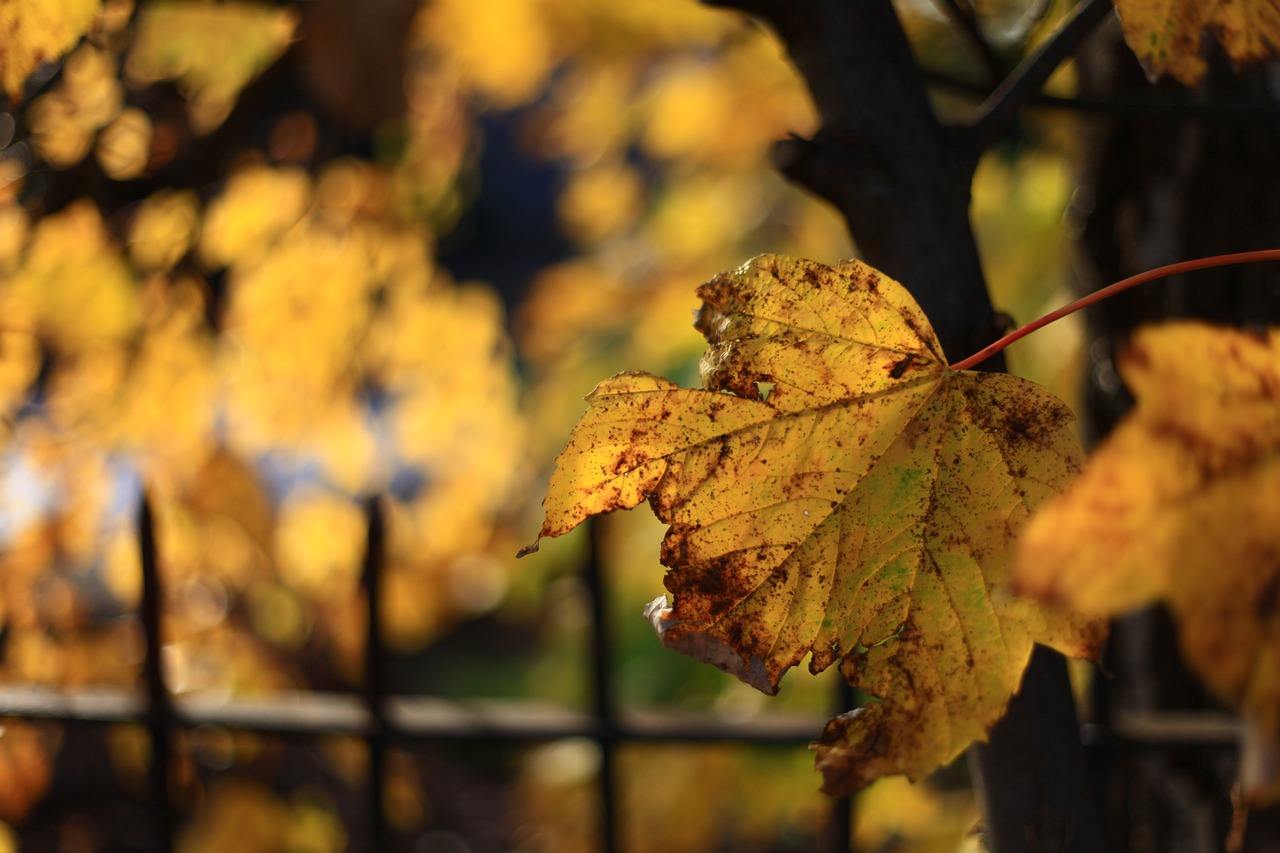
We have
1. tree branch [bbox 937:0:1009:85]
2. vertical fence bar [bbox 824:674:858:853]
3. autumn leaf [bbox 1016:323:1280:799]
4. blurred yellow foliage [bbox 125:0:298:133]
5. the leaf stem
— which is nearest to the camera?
autumn leaf [bbox 1016:323:1280:799]

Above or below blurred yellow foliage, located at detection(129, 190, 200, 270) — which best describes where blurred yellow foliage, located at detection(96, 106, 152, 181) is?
above

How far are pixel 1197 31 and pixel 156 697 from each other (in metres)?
1.06

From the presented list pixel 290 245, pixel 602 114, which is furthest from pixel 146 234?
pixel 602 114

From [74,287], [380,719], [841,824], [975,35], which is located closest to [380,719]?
[380,719]

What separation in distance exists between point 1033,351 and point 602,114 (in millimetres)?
979

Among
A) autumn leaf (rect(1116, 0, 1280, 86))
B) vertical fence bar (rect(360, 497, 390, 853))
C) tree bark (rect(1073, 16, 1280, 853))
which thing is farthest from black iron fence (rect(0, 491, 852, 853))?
autumn leaf (rect(1116, 0, 1280, 86))

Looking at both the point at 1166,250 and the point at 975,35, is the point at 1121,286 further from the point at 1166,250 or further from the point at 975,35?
the point at 1166,250

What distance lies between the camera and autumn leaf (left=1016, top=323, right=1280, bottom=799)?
26cm

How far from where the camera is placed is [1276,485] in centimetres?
29

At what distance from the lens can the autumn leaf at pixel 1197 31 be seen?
393 mm

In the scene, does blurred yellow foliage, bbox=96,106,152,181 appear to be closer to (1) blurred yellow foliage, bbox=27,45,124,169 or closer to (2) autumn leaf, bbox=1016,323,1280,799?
(1) blurred yellow foliage, bbox=27,45,124,169

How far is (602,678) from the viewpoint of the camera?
971 mm

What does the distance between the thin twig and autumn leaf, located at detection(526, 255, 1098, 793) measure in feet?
0.46

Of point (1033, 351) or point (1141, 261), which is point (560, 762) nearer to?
point (1033, 351)
